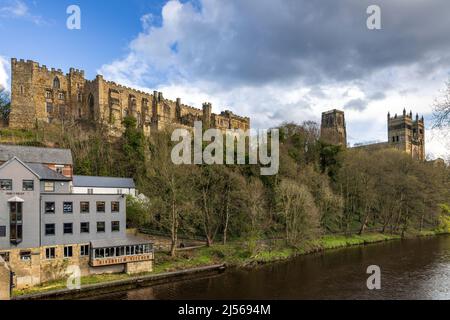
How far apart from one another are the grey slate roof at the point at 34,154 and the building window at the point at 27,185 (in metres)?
5.54

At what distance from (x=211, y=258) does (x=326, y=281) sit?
11.7 meters

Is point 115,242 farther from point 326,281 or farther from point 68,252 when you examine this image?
point 326,281

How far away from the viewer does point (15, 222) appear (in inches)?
1040

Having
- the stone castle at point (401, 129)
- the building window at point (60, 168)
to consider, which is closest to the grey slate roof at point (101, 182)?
the building window at point (60, 168)

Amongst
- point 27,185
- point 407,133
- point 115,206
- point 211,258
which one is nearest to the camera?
point 27,185

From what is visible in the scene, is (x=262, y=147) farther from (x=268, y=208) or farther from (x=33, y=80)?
(x=33, y=80)

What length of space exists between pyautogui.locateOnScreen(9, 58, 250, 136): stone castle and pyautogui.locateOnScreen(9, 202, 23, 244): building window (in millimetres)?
32686

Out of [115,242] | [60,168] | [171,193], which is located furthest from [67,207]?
[171,193]

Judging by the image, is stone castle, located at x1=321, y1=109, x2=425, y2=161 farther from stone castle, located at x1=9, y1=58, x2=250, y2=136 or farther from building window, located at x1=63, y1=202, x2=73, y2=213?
building window, located at x1=63, y1=202, x2=73, y2=213

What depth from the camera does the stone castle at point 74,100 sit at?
57062 millimetres

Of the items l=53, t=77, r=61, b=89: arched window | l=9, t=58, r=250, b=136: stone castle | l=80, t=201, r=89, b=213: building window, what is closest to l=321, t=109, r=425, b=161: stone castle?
l=9, t=58, r=250, b=136: stone castle

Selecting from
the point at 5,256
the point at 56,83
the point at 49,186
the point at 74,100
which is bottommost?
the point at 5,256
